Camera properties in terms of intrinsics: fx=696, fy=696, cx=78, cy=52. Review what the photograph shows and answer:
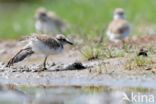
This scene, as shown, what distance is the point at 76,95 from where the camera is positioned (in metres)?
9.06

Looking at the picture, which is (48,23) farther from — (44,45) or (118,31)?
(44,45)

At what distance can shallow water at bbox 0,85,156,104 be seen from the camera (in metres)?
8.69

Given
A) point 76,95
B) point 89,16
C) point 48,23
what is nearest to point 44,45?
point 76,95

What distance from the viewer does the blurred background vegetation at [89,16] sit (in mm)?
17891

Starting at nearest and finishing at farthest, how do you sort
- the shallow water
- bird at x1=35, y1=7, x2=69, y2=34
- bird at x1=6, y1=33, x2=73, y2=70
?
1. the shallow water
2. bird at x1=6, y1=33, x2=73, y2=70
3. bird at x1=35, y1=7, x2=69, y2=34

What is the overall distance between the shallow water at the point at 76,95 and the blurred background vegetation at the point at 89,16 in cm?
632

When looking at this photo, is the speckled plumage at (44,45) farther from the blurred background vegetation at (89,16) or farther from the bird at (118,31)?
the blurred background vegetation at (89,16)

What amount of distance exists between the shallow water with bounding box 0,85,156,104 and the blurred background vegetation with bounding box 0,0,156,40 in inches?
249

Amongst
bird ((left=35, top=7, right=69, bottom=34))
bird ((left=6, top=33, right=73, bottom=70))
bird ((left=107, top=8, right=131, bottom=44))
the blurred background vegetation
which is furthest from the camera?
the blurred background vegetation

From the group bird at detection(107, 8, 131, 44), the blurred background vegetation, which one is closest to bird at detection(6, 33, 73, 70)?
bird at detection(107, 8, 131, 44)

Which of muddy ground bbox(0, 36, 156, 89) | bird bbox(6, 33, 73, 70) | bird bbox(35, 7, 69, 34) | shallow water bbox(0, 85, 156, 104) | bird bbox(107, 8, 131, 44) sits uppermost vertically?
bird bbox(35, 7, 69, 34)

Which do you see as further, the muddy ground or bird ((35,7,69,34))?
bird ((35,7,69,34))

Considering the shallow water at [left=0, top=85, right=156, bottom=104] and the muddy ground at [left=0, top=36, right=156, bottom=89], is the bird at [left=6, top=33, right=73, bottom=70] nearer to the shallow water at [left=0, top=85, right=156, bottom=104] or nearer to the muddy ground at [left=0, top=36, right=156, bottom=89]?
the muddy ground at [left=0, top=36, right=156, bottom=89]

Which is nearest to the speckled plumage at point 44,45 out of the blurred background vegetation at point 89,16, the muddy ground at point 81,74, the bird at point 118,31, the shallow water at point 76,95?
the muddy ground at point 81,74
